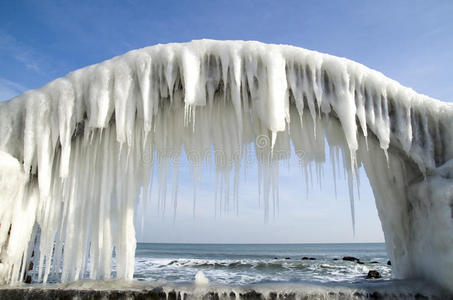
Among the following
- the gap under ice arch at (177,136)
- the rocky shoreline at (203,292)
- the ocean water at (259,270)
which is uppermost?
the gap under ice arch at (177,136)

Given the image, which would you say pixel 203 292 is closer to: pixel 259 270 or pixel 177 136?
pixel 177 136

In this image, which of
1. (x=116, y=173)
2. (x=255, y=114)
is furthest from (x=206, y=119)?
(x=116, y=173)

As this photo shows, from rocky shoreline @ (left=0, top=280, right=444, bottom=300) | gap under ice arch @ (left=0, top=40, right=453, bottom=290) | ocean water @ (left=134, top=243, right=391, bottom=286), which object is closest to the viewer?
rocky shoreline @ (left=0, top=280, right=444, bottom=300)

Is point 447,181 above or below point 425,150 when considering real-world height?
below

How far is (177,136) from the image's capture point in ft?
18.6

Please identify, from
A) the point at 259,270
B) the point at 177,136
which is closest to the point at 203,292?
the point at 177,136

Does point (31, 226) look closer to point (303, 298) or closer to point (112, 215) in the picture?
point (112, 215)

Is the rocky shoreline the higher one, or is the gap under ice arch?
the gap under ice arch

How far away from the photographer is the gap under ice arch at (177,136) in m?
4.85

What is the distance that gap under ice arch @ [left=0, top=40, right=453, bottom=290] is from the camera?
4848mm

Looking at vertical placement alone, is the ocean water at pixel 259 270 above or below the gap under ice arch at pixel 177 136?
below

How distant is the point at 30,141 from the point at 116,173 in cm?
127

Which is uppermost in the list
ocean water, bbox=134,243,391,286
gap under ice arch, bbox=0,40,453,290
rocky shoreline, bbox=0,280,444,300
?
gap under ice arch, bbox=0,40,453,290

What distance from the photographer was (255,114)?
5.45 m
